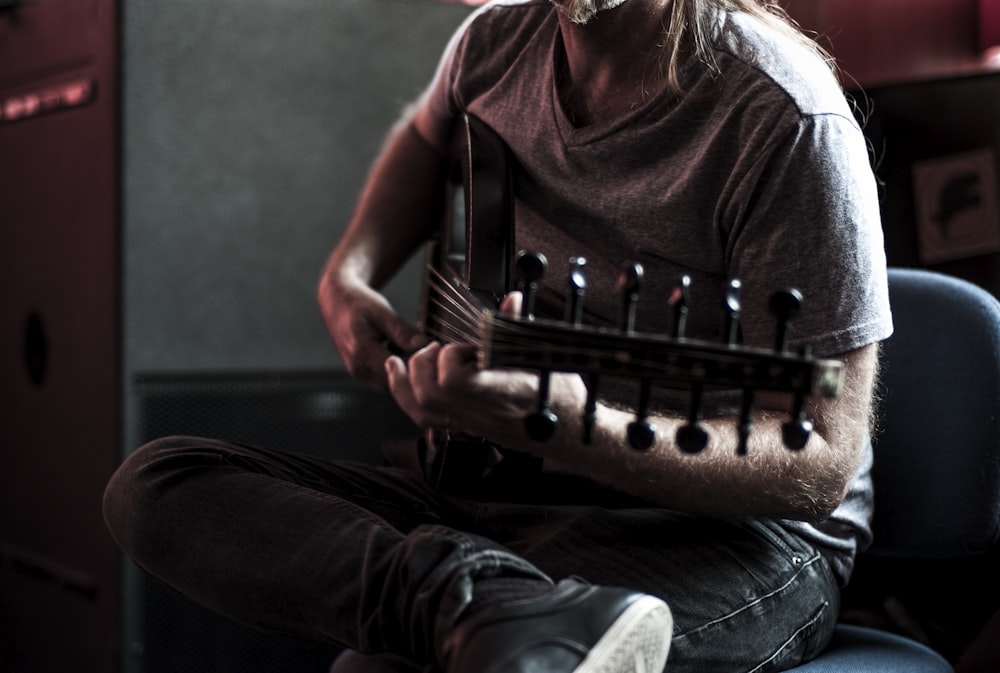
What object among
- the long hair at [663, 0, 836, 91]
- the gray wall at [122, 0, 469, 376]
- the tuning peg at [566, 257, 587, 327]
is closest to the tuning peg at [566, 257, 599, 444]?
the tuning peg at [566, 257, 587, 327]

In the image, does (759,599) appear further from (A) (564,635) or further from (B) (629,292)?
(B) (629,292)

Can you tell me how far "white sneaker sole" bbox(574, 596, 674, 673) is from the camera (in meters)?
0.74

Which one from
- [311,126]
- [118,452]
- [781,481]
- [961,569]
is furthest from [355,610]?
[311,126]

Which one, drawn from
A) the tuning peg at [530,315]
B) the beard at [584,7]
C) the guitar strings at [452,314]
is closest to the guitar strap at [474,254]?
the guitar strings at [452,314]

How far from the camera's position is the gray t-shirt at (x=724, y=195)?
2.90ft

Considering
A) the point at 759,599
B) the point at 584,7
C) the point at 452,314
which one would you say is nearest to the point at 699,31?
the point at 584,7

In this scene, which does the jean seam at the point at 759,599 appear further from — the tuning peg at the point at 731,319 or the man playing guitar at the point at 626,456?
the tuning peg at the point at 731,319

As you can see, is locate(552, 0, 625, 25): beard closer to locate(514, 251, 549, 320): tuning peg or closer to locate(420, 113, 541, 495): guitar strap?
locate(420, 113, 541, 495): guitar strap

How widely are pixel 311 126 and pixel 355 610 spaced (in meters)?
0.94

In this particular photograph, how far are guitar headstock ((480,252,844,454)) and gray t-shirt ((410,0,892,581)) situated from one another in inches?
7.1

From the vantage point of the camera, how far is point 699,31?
1001mm

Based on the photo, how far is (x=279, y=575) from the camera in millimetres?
869

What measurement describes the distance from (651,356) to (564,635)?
193 millimetres

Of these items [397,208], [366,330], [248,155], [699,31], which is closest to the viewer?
[699,31]
